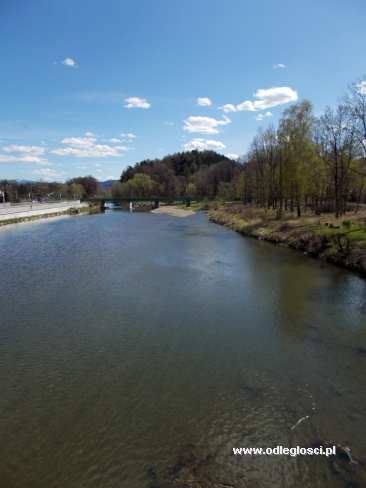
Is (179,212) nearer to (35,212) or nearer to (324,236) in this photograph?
(35,212)

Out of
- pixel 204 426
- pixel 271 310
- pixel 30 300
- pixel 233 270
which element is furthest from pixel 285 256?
pixel 204 426

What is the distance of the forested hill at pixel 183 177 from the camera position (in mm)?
130625

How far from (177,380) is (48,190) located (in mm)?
164691

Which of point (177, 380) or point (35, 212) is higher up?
point (35, 212)

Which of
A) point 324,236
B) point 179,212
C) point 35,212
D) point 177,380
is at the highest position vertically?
point 35,212

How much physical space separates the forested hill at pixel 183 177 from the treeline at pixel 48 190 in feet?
57.2

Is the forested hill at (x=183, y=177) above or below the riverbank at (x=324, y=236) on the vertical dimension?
above

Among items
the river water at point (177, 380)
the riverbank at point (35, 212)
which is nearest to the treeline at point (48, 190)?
the riverbank at point (35, 212)

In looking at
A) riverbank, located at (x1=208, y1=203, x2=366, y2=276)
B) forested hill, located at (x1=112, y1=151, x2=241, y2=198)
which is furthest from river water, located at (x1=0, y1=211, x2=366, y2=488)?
forested hill, located at (x1=112, y1=151, x2=241, y2=198)

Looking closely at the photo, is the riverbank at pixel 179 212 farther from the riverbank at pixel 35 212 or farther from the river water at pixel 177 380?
the river water at pixel 177 380

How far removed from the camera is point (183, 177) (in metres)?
166

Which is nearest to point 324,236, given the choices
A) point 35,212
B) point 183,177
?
point 35,212

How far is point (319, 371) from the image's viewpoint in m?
11.0

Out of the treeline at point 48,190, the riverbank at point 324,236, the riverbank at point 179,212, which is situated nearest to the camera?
the riverbank at point 324,236
